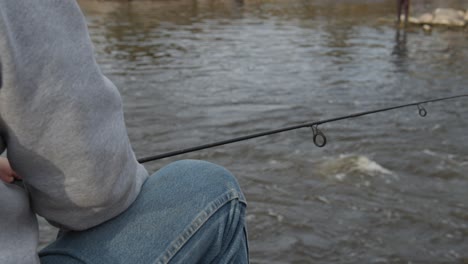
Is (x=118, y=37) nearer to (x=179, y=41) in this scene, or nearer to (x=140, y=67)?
(x=179, y=41)

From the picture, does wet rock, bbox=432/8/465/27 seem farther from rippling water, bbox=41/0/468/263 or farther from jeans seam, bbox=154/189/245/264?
jeans seam, bbox=154/189/245/264

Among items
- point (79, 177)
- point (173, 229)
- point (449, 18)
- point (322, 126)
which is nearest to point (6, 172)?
point (79, 177)

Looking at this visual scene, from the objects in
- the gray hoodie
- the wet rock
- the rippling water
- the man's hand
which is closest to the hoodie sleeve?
the gray hoodie

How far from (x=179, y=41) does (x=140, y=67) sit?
128 inches

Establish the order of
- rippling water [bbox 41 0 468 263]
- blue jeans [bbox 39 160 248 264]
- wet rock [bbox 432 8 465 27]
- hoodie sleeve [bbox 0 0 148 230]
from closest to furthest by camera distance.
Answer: hoodie sleeve [bbox 0 0 148 230]
blue jeans [bbox 39 160 248 264]
rippling water [bbox 41 0 468 263]
wet rock [bbox 432 8 465 27]

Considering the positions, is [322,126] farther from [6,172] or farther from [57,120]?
[57,120]

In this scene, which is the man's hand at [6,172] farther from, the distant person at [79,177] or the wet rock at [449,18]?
the wet rock at [449,18]

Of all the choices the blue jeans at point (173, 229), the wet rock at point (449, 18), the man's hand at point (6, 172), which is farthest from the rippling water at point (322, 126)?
the man's hand at point (6, 172)

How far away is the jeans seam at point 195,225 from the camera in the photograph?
1143 millimetres

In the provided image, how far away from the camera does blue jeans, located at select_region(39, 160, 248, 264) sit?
3.74ft

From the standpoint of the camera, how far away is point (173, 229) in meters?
1.17

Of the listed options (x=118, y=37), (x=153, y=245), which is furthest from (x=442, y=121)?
(x=118, y=37)

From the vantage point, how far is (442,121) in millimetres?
5844

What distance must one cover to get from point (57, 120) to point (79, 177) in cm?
12
